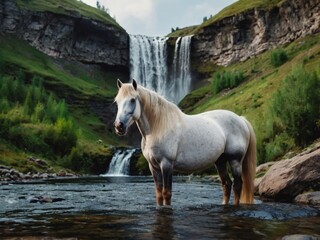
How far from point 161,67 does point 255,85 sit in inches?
1774

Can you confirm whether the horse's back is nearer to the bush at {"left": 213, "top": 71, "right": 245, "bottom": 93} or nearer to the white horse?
the white horse

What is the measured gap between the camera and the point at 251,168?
13992 millimetres

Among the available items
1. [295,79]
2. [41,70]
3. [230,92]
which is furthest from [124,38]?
[295,79]

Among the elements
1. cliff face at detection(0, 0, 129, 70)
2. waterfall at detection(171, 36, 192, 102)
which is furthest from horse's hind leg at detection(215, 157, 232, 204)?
cliff face at detection(0, 0, 129, 70)

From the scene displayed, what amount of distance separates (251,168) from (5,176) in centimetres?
3611

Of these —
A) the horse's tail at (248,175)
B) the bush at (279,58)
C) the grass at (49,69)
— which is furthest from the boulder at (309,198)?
the grass at (49,69)

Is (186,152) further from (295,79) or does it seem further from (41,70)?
(41,70)

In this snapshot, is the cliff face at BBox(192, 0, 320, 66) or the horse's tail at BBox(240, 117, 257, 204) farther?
the cliff face at BBox(192, 0, 320, 66)

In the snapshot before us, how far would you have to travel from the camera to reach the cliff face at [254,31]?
133625 mm

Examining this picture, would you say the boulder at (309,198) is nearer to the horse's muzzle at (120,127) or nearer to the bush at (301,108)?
the horse's muzzle at (120,127)

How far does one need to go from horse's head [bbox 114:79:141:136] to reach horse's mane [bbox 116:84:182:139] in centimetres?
4

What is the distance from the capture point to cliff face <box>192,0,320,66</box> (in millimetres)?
133625

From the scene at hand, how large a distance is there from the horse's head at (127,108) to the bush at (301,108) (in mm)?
33951

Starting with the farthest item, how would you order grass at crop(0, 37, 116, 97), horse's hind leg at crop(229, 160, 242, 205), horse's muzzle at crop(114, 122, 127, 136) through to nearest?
grass at crop(0, 37, 116, 97) → horse's hind leg at crop(229, 160, 242, 205) → horse's muzzle at crop(114, 122, 127, 136)
